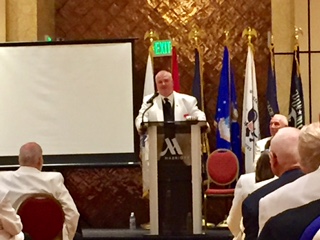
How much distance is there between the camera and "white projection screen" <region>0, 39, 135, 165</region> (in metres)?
9.23

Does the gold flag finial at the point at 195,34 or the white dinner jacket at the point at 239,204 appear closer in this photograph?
the white dinner jacket at the point at 239,204

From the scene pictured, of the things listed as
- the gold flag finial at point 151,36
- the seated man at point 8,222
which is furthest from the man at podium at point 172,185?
the seated man at point 8,222

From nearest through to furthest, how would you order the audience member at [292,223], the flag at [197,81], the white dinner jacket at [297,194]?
1. the audience member at [292,223]
2. the white dinner jacket at [297,194]
3. the flag at [197,81]

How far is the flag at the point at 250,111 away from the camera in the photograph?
29.8 ft

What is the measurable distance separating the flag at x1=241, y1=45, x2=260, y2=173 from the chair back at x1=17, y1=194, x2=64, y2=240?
166 inches

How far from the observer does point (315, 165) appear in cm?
275

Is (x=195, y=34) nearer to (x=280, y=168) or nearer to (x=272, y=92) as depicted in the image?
(x=272, y=92)

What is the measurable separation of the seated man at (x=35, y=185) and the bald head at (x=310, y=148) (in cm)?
346

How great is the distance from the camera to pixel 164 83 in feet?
26.0

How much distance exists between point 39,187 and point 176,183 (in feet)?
6.07

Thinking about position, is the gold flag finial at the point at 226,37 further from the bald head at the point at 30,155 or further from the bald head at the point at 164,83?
the bald head at the point at 30,155

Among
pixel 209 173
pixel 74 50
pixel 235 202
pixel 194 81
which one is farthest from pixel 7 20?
pixel 235 202

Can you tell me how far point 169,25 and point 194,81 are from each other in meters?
0.99

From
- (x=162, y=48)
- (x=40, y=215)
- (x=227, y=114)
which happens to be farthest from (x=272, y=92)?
(x=40, y=215)
